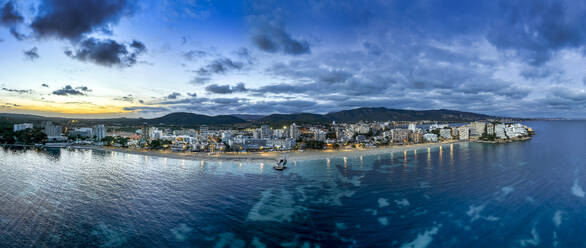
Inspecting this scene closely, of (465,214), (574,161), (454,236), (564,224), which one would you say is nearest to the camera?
(454,236)

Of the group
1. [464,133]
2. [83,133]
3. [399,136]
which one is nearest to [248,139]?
[399,136]

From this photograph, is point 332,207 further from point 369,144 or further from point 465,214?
point 369,144

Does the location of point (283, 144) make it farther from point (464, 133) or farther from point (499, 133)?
point (499, 133)

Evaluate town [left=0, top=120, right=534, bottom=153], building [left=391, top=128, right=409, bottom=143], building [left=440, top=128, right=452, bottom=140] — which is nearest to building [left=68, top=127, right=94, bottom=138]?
town [left=0, top=120, right=534, bottom=153]

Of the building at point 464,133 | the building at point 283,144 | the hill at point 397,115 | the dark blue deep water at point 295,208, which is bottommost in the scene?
the dark blue deep water at point 295,208

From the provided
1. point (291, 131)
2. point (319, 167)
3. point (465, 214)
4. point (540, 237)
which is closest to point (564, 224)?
point (540, 237)

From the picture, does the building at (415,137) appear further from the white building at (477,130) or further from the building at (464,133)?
the white building at (477,130)

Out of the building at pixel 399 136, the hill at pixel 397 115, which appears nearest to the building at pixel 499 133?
the building at pixel 399 136

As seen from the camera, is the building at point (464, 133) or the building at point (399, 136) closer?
the building at point (399, 136)
